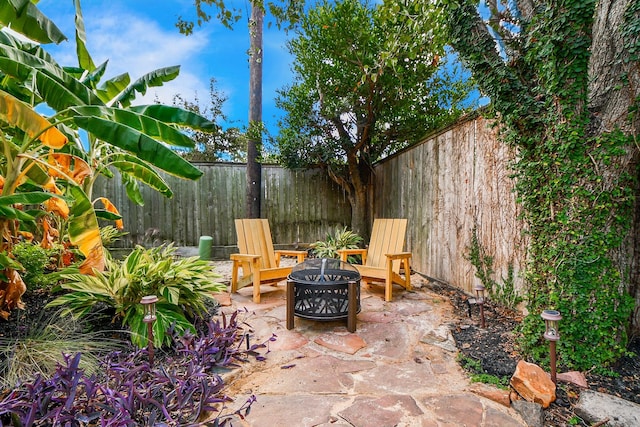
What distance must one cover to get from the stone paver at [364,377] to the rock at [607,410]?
1.08 ft

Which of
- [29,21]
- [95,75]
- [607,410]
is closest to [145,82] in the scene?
[95,75]

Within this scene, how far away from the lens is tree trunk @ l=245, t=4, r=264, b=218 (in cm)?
554

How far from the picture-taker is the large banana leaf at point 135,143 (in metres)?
2.07

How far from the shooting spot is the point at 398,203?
17.4 ft

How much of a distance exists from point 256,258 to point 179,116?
160 centimetres

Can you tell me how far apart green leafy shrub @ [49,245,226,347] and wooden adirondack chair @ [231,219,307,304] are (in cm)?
77

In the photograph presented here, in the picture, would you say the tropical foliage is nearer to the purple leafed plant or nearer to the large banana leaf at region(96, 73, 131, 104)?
the large banana leaf at region(96, 73, 131, 104)

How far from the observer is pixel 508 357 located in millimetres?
2117

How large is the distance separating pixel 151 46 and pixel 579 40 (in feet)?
17.8

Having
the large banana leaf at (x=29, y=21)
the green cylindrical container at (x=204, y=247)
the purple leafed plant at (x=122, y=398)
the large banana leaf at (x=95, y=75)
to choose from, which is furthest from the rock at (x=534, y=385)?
the green cylindrical container at (x=204, y=247)

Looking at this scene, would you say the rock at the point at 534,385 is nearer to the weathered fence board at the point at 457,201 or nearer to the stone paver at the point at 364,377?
the stone paver at the point at 364,377

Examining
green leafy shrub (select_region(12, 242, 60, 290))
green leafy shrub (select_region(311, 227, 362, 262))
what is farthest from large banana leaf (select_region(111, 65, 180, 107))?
green leafy shrub (select_region(311, 227, 362, 262))

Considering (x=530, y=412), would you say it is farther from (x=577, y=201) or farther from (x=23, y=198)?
(x=23, y=198)

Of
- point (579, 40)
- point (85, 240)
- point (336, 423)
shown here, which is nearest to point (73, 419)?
point (336, 423)
